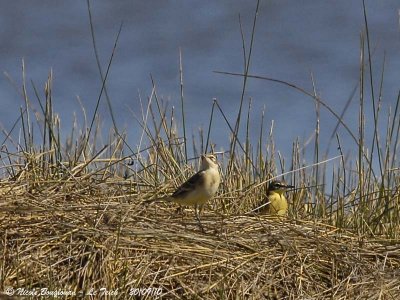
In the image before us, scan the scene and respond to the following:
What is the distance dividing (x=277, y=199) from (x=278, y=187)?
31 cm

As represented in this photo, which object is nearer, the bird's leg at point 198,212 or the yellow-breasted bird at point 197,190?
the bird's leg at point 198,212

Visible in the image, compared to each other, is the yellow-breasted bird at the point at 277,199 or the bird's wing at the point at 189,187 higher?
the bird's wing at the point at 189,187

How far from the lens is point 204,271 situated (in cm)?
561

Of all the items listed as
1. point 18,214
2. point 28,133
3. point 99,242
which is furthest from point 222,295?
point 28,133

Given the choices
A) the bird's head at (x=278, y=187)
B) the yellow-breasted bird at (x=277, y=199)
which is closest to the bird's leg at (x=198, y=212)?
the yellow-breasted bird at (x=277, y=199)

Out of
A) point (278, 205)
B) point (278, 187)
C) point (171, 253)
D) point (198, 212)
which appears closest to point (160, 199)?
point (198, 212)

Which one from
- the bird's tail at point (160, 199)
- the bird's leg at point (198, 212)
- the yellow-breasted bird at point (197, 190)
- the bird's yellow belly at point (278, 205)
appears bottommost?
the bird's yellow belly at point (278, 205)

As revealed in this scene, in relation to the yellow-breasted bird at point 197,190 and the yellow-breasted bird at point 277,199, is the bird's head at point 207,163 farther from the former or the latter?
the yellow-breasted bird at point 277,199

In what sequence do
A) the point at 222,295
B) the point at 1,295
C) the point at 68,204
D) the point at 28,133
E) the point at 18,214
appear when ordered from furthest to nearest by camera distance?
the point at 28,133, the point at 68,204, the point at 18,214, the point at 222,295, the point at 1,295

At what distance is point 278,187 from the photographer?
27.6 feet

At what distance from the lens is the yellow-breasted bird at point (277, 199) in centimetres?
782

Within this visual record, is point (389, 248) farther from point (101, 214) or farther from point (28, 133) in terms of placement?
point (28, 133)

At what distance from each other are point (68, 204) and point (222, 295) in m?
1.56

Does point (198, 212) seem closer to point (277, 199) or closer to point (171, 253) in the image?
point (171, 253)
